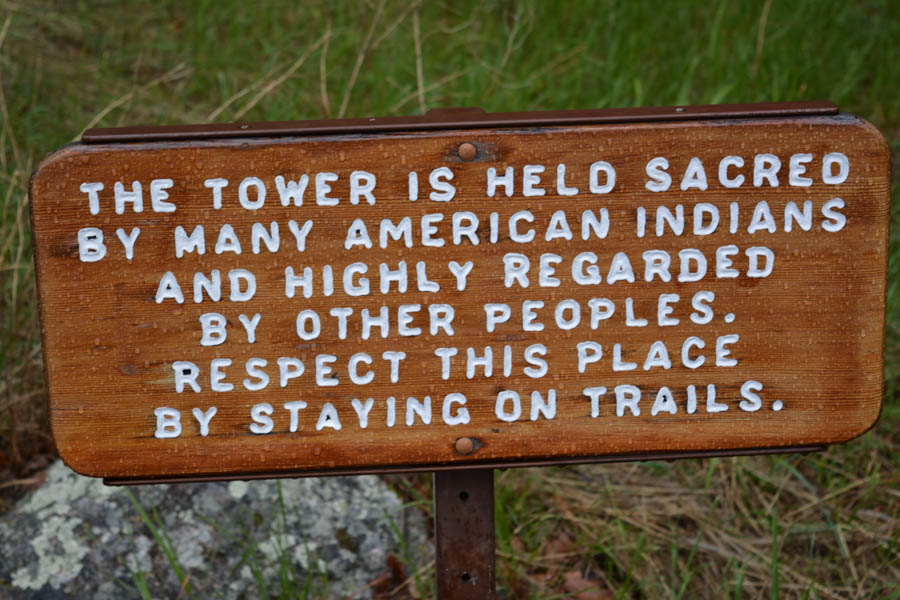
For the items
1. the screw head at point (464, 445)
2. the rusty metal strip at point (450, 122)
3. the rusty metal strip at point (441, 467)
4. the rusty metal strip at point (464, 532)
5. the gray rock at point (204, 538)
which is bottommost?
the gray rock at point (204, 538)

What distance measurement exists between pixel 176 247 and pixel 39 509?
98 centimetres

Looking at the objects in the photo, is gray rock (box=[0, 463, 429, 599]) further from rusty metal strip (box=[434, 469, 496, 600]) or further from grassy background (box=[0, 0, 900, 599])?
rusty metal strip (box=[434, 469, 496, 600])

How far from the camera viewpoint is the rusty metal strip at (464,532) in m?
1.37

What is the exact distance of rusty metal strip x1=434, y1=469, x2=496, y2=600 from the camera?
4.50ft

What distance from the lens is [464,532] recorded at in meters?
1.38

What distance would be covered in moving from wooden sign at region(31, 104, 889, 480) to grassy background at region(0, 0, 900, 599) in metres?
0.55

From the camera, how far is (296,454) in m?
1.23

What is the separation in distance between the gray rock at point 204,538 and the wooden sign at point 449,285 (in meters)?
0.59

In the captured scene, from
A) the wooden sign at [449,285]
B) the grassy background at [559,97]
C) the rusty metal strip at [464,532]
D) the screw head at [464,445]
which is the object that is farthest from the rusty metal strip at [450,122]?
the grassy background at [559,97]

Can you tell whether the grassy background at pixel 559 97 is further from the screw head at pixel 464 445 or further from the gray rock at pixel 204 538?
the screw head at pixel 464 445

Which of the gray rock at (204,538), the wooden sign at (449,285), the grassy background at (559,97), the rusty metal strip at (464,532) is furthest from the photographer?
the grassy background at (559,97)

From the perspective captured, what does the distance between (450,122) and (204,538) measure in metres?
1.10

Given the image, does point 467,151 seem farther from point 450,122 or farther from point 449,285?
point 449,285

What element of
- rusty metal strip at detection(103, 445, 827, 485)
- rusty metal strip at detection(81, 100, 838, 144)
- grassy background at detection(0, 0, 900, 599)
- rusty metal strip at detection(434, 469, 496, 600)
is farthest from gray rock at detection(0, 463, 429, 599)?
rusty metal strip at detection(81, 100, 838, 144)
